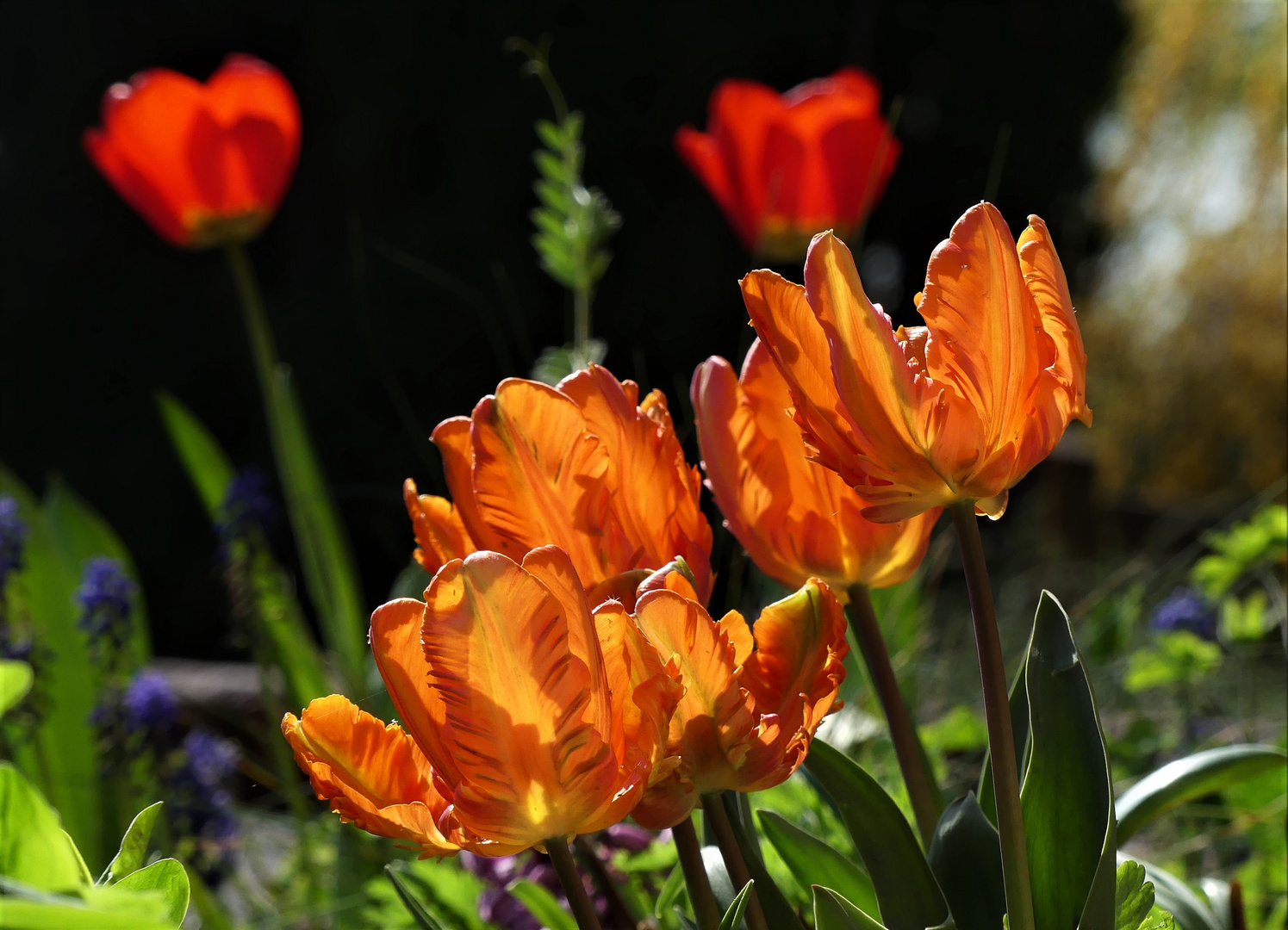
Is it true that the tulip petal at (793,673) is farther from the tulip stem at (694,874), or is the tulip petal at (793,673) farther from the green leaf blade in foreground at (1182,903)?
the green leaf blade in foreground at (1182,903)

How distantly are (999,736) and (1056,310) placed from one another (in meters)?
0.12

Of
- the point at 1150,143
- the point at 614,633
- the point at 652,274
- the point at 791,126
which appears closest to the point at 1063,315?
the point at 614,633

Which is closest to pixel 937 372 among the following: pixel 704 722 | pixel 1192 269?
pixel 704 722

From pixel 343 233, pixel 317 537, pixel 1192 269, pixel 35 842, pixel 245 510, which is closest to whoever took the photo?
pixel 35 842

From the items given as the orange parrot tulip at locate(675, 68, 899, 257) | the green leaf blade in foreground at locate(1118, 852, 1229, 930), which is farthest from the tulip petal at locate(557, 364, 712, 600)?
the orange parrot tulip at locate(675, 68, 899, 257)

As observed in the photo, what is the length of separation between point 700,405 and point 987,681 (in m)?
0.13

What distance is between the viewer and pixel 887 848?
0.38 meters

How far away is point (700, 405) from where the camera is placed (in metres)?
0.38

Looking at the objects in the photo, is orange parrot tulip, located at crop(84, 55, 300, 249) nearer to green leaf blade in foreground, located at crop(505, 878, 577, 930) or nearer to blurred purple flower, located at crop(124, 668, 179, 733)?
blurred purple flower, located at crop(124, 668, 179, 733)

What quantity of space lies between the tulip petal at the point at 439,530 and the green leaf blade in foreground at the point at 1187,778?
12.1 inches

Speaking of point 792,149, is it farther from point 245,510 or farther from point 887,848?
point 887,848

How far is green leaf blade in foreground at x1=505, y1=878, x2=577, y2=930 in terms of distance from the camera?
47cm

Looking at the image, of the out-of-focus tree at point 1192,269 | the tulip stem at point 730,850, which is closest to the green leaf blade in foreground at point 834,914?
the tulip stem at point 730,850

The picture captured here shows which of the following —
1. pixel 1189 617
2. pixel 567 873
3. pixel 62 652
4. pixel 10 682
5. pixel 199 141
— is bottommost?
pixel 1189 617
